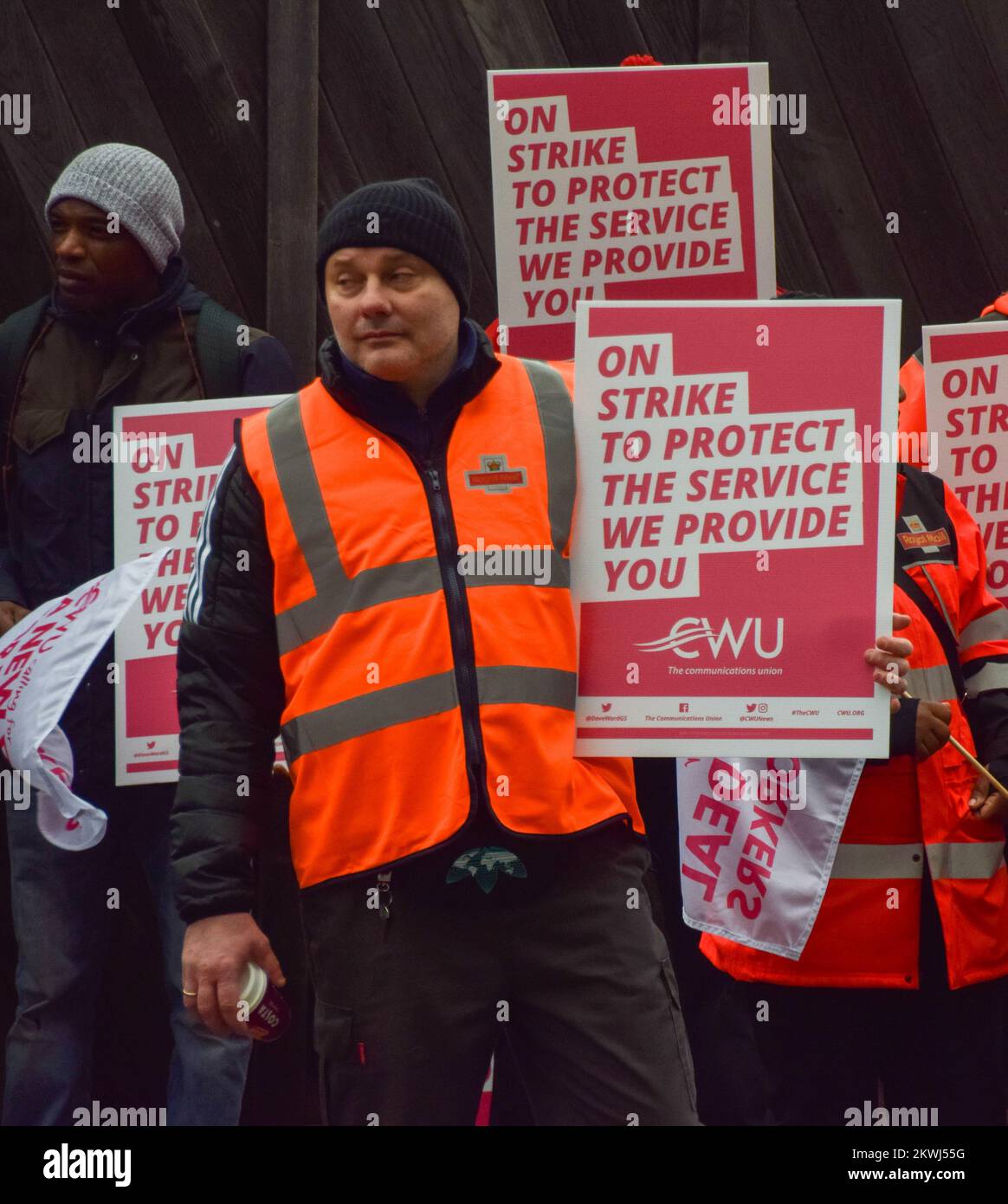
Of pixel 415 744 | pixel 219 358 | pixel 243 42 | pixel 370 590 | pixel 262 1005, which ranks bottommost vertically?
pixel 262 1005

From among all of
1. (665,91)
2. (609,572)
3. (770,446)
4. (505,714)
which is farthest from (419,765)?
(665,91)

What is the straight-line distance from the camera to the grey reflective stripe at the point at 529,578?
2.45 m

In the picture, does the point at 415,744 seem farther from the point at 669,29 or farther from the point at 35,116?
the point at 669,29

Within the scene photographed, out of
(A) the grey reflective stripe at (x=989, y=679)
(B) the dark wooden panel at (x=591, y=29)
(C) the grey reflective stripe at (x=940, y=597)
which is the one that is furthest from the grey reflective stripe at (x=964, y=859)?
(B) the dark wooden panel at (x=591, y=29)

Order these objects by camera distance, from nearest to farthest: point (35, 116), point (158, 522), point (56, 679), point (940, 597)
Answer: point (56, 679), point (940, 597), point (158, 522), point (35, 116)

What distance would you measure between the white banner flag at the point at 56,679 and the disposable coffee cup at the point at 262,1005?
713mm

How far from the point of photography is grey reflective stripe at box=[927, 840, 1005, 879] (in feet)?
10.3

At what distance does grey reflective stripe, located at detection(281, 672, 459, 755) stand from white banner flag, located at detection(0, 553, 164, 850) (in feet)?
2.50

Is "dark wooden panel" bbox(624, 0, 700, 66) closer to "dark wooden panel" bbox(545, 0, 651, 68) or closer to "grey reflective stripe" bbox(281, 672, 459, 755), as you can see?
"dark wooden panel" bbox(545, 0, 651, 68)

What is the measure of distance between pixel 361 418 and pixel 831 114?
261cm

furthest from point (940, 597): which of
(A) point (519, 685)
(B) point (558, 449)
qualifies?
(A) point (519, 685)

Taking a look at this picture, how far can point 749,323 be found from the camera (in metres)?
2.63

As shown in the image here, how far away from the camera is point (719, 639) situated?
8.39ft

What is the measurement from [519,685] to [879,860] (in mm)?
1077
